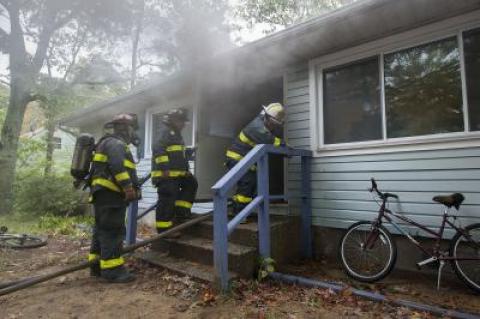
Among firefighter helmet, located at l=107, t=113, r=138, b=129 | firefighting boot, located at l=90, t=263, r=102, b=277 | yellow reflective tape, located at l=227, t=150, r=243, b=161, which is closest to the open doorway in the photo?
yellow reflective tape, located at l=227, t=150, r=243, b=161

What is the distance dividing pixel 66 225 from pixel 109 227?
5401 mm

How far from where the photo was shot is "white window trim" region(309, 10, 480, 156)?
3909 mm

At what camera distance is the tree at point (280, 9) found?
18359 millimetres

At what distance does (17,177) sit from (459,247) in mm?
17203

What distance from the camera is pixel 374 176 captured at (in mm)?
4516

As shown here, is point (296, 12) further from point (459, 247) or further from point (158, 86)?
point (459, 247)

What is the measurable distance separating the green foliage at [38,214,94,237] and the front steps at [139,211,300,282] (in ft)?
11.4

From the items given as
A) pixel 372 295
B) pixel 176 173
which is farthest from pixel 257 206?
pixel 372 295

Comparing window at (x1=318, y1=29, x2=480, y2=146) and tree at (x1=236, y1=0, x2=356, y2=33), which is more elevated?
tree at (x1=236, y1=0, x2=356, y2=33)

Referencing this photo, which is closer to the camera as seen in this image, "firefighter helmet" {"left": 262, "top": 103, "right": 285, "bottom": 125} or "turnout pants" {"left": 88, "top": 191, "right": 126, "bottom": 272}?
"turnout pants" {"left": 88, "top": 191, "right": 126, "bottom": 272}

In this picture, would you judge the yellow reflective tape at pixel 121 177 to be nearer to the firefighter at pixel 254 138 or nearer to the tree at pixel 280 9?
the firefighter at pixel 254 138

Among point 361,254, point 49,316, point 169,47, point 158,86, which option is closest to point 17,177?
point 169,47

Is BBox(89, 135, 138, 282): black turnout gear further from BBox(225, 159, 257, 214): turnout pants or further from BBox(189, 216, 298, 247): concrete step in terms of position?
BBox(225, 159, 257, 214): turnout pants

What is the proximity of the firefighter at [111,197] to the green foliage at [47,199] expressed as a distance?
706 cm
